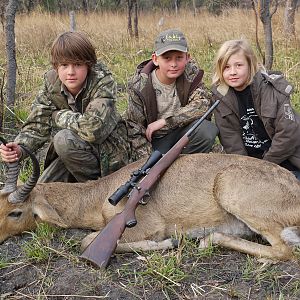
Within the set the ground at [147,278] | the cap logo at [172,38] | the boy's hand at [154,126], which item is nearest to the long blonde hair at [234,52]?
the cap logo at [172,38]

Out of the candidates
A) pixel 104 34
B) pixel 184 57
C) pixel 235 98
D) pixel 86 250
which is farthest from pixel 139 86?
pixel 104 34

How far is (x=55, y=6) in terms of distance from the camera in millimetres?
30172

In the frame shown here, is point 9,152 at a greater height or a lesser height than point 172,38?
lesser

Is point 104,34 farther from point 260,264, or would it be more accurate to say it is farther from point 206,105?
point 260,264

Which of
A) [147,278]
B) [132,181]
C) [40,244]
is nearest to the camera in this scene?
[147,278]

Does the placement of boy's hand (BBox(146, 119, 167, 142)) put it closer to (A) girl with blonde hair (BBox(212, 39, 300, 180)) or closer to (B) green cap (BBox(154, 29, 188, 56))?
(A) girl with blonde hair (BBox(212, 39, 300, 180))

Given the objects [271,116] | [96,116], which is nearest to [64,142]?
[96,116]

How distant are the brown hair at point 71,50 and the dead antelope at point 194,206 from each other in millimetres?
1171

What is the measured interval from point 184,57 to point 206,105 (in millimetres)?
573

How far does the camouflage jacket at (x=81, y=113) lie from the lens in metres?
5.21

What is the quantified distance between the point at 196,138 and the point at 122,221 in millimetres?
1947

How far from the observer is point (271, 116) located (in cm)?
536

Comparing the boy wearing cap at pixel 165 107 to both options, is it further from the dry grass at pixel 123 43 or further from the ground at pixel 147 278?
the dry grass at pixel 123 43

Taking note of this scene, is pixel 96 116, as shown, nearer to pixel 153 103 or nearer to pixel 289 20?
pixel 153 103
